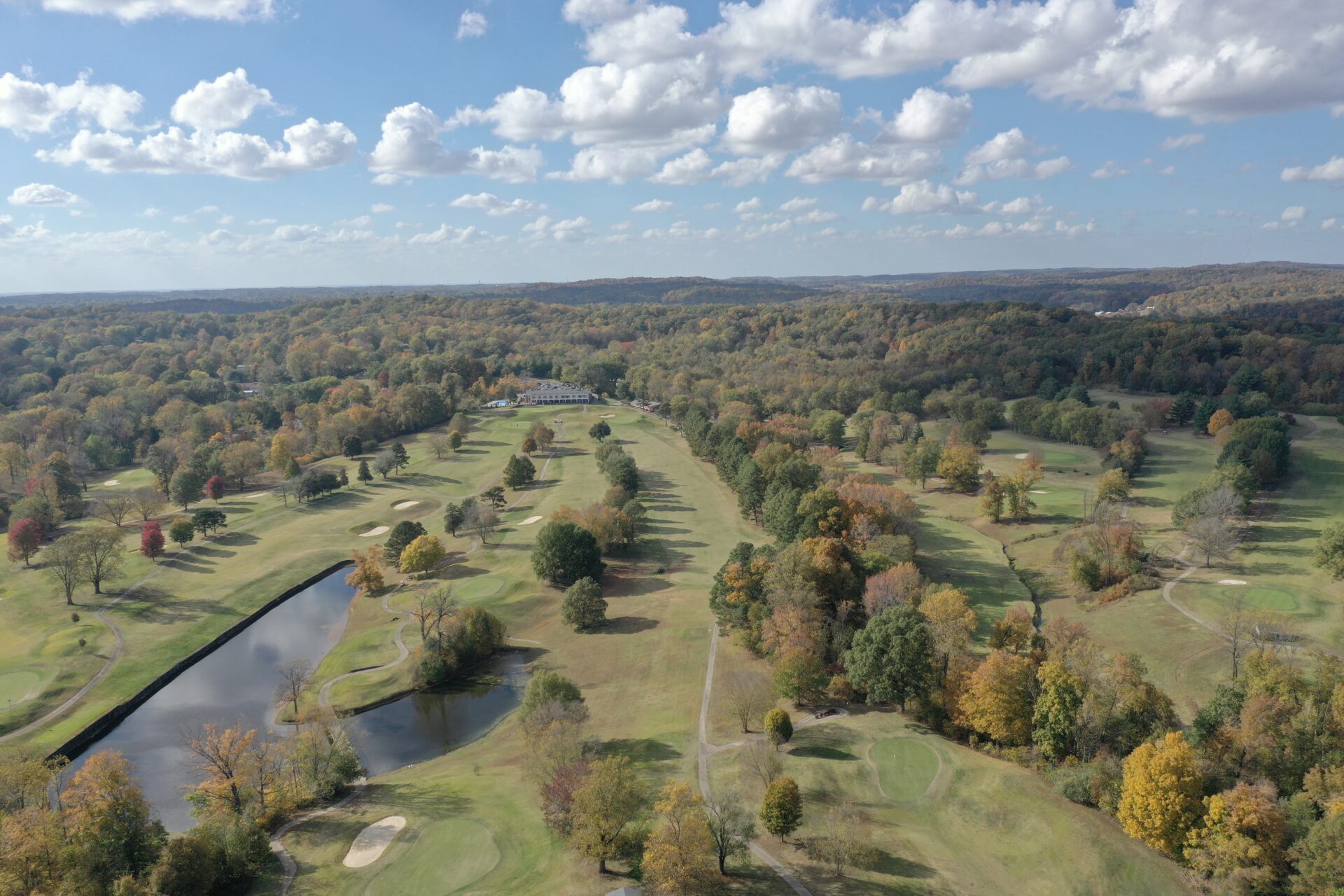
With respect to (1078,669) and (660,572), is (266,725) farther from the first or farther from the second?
(1078,669)

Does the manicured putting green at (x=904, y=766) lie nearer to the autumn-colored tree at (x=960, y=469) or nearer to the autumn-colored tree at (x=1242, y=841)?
the autumn-colored tree at (x=1242, y=841)

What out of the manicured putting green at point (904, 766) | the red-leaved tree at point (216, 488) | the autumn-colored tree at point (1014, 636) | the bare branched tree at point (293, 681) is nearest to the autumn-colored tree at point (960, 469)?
the autumn-colored tree at point (1014, 636)

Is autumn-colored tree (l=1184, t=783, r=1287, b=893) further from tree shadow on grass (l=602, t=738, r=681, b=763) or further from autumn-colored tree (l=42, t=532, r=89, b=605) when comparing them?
autumn-colored tree (l=42, t=532, r=89, b=605)

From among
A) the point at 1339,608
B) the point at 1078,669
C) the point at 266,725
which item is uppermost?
the point at 1078,669

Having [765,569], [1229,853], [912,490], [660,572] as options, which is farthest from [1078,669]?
[912,490]

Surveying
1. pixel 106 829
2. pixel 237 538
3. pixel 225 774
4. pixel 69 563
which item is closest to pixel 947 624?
pixel 225 774

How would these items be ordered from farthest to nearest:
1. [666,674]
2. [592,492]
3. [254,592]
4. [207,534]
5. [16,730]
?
[592,492] → [207,534] → [254,592] → [666,674] → [16,730]

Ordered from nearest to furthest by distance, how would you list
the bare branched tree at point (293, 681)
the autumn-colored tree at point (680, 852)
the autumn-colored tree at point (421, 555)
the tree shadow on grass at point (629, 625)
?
the autumn-colored tree at point (680, 852), the bare branched tree at point (293, 681), the tree shadow on grass at point (629, 625), the autumn-colored tree at point (421, 555)
